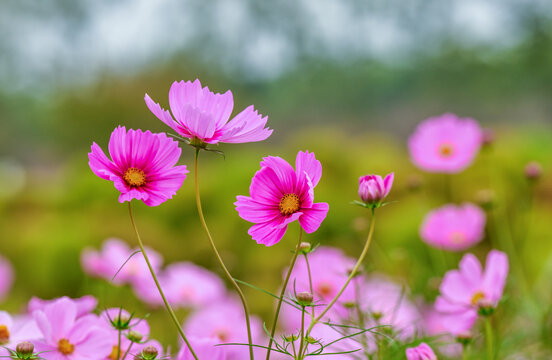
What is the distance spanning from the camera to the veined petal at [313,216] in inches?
10.0

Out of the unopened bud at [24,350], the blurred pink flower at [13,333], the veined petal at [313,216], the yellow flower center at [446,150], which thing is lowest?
the unopened bud at [24,350]

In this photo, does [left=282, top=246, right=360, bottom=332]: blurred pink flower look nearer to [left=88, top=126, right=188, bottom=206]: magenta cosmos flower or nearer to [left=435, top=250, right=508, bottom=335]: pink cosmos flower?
[left=435, top=250, right=508, bottom=335]: pink cosmos flower

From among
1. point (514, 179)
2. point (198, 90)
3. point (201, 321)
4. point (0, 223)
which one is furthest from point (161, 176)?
point (0, 223)

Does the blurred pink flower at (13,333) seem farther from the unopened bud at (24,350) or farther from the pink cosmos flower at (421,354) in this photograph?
the pink cosmos flower at (421,354)

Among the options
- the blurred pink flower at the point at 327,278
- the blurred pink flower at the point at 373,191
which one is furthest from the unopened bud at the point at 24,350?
the blurred pink flower at the point at 327,278

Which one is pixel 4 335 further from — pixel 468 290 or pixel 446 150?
pixel 446 150

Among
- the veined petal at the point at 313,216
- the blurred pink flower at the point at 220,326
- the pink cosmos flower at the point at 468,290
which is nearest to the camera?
the veined petal at the point at 313,216

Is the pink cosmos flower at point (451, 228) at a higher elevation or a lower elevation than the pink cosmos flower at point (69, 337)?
higher

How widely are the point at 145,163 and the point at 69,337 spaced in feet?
0.42

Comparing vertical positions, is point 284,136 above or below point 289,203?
above

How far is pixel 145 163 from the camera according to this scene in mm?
286

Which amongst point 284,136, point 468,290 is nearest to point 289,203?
point 468,290

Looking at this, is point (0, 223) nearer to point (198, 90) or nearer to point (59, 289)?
point (59, 289)

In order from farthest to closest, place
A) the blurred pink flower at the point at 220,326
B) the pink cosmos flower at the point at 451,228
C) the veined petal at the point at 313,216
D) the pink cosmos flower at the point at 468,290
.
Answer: the pink cosmos flower at the point at 451,228 → the blurred pink flower at the point at 220,326 → the pink cosmos flower at the point at 468,290 → the veined petal at the point at 313,216
